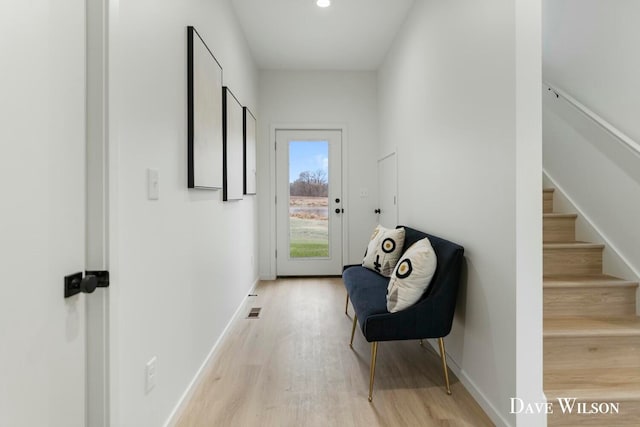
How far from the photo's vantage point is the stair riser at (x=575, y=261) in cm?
219

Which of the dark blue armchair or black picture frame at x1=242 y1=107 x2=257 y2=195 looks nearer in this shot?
→ the dark blue armchair

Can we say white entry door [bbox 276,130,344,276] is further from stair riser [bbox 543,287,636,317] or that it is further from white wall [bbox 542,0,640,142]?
stair riser [bbox 543,287,636,317]

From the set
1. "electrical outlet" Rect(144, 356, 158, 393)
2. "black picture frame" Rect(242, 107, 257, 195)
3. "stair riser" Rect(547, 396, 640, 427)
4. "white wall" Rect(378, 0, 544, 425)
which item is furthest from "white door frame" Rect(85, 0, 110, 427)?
"black picture frame" Rect(242, 107, 257, 195)

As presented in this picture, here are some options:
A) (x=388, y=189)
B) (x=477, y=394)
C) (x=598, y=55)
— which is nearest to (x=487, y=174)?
(x=477, y=394)

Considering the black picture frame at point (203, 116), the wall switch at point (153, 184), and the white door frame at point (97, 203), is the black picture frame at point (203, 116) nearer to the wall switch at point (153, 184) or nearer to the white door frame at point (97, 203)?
the wall switch at point (153, 184)

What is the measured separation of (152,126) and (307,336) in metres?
1.91

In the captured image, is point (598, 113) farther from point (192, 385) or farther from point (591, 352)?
point (192, 385)

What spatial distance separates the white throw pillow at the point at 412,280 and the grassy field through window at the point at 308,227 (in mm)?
2636

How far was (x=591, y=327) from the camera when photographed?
1758mm

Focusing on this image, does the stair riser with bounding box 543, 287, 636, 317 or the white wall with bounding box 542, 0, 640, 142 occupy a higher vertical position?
the white wall with bounding box 542, 0, 640, 142

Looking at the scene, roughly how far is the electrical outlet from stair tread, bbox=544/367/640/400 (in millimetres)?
1771

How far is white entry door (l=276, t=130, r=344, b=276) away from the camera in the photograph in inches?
177

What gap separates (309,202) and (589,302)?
3.19 metres

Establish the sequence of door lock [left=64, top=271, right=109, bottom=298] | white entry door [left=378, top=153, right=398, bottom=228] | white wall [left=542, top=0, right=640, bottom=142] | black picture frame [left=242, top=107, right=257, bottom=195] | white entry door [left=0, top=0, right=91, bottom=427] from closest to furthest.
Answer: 1. white entry door [left=0, top=0, right=91, bottom=427]
2. door lock [left=64, top=271, right=109, bottom=298]
3. white wall [left=542, top=0, right=640, bottom=142]
4. black picture frame [left=242, top=107, right=257, bottom=195]
5. white entry door [left=378, top=153, right=398, bottom=228]
